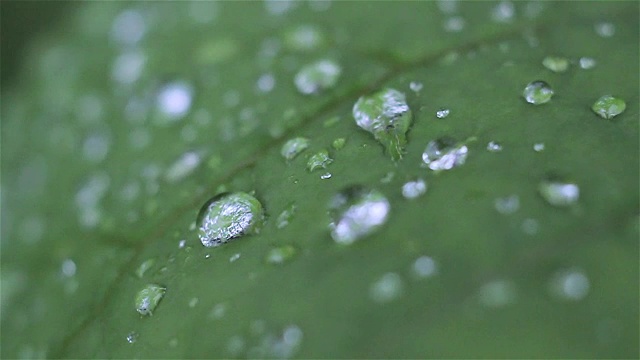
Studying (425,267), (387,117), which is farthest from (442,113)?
(425,267)

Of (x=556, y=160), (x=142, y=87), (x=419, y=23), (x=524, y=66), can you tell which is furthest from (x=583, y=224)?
(x=142, y=87)

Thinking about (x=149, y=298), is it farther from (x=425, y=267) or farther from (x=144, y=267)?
(x=425, y=267)

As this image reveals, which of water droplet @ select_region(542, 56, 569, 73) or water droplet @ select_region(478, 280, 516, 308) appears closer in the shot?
water droplet @ select_region(478, 280, 516, 308)

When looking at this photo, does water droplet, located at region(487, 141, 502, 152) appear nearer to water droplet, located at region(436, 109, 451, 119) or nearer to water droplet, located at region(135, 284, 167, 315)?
water droplet, located at region(436, 109, 451, 119)

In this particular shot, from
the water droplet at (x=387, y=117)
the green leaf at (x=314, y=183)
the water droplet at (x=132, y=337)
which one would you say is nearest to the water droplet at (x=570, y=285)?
the green leaf at (x=314, y=183)

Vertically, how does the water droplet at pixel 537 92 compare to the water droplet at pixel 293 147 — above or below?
above

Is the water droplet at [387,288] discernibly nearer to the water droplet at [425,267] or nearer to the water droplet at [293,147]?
the water droplet at [425,267]

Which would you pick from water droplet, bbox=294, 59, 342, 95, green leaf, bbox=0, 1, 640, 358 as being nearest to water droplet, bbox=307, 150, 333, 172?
green leaf, bbox=0, 1, 640, 358
